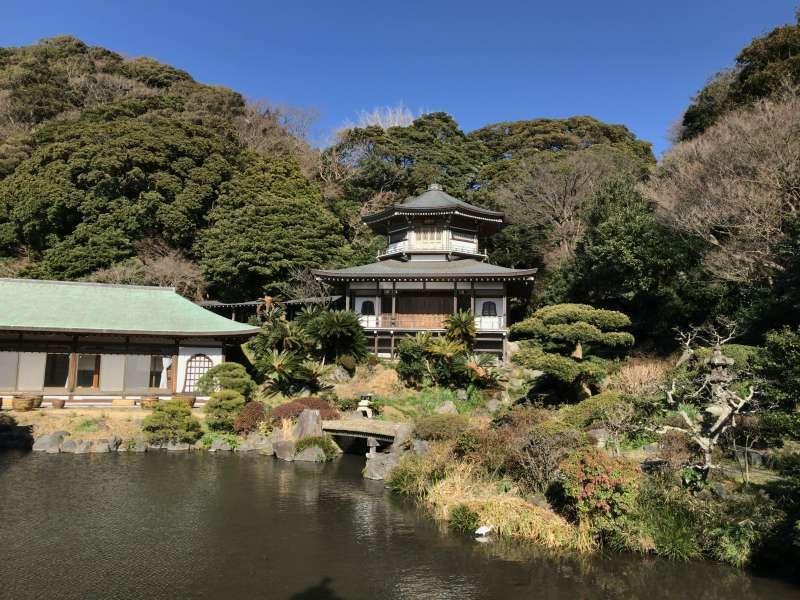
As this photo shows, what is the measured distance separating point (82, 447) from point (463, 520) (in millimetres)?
13004

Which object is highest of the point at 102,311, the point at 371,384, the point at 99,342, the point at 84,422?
the point at 102,311

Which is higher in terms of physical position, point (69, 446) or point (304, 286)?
point (304, 286)

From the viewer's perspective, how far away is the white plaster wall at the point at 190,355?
22.5 m

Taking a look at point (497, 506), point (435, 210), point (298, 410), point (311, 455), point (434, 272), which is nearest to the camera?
point (497, 506)

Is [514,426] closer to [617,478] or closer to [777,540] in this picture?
[617,478]

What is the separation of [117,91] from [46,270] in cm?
2392

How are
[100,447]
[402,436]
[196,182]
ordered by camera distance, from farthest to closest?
[196,182] → [100,447] → [402,436]

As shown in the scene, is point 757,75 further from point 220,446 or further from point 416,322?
point 220,446

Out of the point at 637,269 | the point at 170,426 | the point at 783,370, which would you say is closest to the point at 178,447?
the point at 170,426

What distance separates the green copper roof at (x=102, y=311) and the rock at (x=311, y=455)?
7308 mm

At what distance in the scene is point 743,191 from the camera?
20.6m

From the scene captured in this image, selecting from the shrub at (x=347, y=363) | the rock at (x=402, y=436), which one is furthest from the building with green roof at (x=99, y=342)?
the rock at (x=402, y=436)

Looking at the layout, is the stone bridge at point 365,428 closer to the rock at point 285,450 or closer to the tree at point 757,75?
the rock at point 285,450

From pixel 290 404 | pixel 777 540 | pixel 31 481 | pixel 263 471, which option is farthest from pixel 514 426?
pixel 31 481
